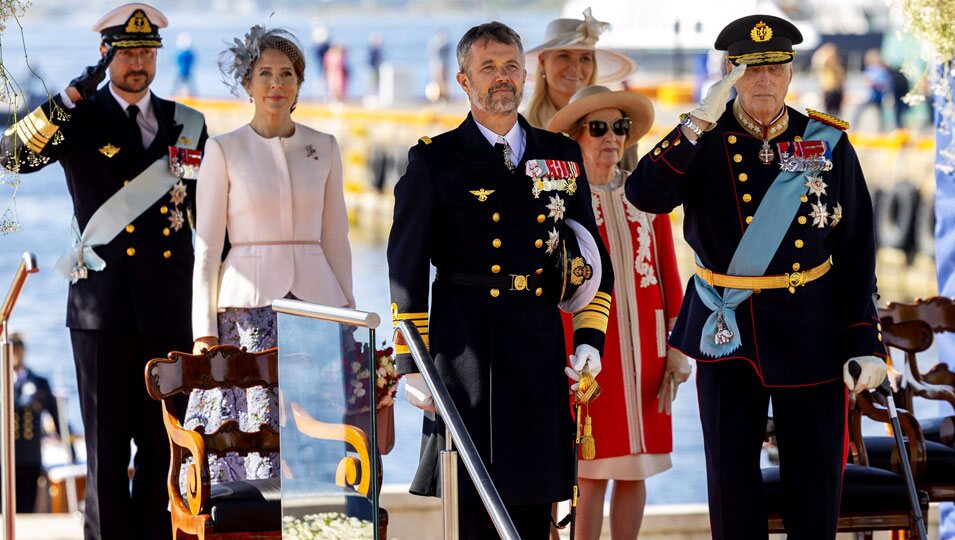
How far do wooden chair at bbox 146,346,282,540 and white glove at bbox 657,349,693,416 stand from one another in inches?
50.8

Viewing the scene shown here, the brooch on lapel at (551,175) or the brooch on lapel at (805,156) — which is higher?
the brooch on lapel at (805,156)

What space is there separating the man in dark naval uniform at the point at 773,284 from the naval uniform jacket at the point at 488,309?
0.61m

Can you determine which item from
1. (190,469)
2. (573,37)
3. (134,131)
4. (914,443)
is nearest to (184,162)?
(134,131)

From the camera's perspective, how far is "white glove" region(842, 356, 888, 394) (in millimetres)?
4648

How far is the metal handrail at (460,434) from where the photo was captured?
3785 millimetres

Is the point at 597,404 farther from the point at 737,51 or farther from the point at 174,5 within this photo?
the point at 174,5

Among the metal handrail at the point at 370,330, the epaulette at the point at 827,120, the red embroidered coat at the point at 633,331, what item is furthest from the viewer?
the red embroidered coat at the point at 633,331

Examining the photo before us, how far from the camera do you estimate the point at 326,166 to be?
5.48 meters

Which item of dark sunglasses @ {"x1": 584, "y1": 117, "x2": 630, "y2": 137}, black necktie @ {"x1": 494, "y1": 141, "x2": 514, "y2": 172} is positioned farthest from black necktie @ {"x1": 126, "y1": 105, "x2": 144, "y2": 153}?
black necktie @ {"x1": 494, "y1": 141, "x2": 514, "y2": 172}

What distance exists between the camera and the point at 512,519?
4328 millimetres

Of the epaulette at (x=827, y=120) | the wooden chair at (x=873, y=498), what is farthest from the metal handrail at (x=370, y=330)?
the epaulette at (x=827, y=120)

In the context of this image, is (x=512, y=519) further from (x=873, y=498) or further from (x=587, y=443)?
(x=873, y=498)

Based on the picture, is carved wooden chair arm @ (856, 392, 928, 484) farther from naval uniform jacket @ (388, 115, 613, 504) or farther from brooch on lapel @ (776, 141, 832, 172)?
naval uniform jacket @ (388, 115, 613, 504)

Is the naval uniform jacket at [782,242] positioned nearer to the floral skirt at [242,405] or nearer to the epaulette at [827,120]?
the epaulette at [827,120]
